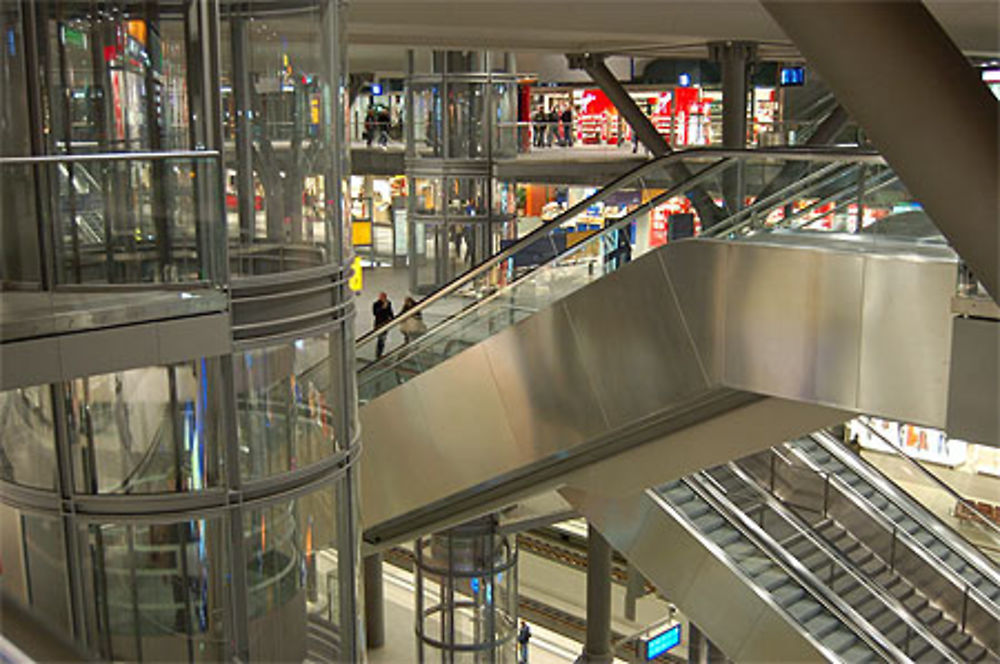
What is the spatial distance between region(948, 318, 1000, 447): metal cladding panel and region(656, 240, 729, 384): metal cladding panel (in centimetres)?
191

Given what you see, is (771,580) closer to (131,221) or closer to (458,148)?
(131,221)

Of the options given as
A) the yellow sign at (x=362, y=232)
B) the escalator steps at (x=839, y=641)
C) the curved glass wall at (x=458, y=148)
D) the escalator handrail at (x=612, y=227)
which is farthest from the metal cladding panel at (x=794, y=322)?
the yellow sign at (x=362, y=232)

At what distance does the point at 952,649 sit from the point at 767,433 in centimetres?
452

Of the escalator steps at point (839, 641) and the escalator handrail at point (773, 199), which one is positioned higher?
the escalator handrail at point (773, 199)

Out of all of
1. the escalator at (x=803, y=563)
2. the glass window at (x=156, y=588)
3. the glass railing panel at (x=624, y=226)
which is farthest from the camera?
the escalator at (x=803, y=563)

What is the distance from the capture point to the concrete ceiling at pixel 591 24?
356 inches

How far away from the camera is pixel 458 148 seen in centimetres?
2125

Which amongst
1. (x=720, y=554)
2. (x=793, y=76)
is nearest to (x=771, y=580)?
(x=720, y=554)

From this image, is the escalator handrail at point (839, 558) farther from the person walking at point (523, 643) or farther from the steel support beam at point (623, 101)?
the person walking at point (523, 643)

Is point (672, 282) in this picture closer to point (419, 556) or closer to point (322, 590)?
point (322, 590)

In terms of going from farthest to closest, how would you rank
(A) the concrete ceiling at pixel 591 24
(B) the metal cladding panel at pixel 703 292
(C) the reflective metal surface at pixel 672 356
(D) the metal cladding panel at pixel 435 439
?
(D) the metal cladding panel at pixel 435 439
(A) the concrete ceiling at pixel 591 24
(B) the metal cladding panel at pixel 703 292
(C) the reflective metal surface at pixel 672 356

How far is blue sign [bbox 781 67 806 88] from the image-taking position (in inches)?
913

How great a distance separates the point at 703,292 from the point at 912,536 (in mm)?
5806

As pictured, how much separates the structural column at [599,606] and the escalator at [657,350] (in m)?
4.88
